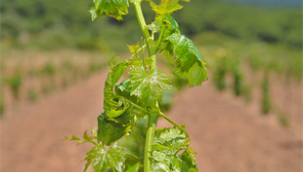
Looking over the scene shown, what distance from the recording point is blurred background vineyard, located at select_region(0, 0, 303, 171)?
8.88 meters

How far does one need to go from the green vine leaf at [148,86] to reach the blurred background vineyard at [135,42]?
271 centimetres

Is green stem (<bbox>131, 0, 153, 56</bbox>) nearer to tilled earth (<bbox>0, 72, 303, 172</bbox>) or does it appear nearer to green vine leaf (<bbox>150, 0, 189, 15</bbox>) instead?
green vine leaf (<bbox>150, 0, 189, 15</bbox>)

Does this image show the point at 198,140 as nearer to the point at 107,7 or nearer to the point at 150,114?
the point at 150,114

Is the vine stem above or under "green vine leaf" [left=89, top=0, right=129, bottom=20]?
under

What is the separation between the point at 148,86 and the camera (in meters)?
0.73

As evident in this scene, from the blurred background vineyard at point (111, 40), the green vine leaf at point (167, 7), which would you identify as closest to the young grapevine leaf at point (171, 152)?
the green vine leaf at point (167, 7)

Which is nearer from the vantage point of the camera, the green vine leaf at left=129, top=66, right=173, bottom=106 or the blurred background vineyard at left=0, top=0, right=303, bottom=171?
the green vine leaf at left=129, top=66, right=173, bottom=106

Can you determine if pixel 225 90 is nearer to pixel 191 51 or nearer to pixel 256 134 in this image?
pixel 256 134

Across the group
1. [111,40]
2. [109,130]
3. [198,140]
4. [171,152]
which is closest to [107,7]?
[109,130]

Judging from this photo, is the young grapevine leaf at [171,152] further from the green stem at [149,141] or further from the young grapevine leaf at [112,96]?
the young grapevine leaf at [112,96]

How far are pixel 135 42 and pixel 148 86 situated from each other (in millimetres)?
27726

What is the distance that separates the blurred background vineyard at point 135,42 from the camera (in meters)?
8.88

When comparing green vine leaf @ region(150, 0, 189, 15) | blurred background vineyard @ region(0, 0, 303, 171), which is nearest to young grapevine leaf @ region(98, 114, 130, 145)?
green vine leaf @ region(150, 0, 189, 15)

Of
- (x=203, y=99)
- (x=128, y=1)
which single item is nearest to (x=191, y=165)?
(x=128, y=1)
